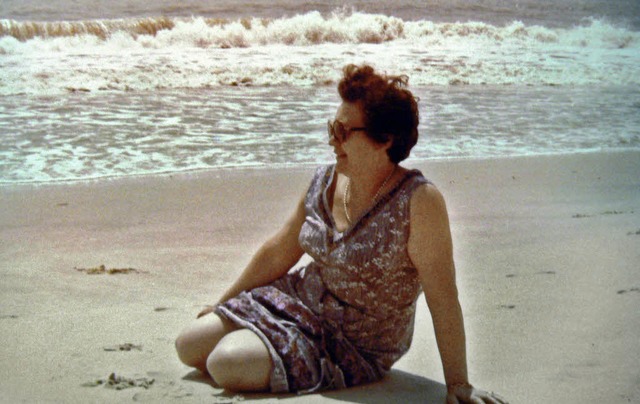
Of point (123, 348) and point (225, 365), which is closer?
point (225, 365)

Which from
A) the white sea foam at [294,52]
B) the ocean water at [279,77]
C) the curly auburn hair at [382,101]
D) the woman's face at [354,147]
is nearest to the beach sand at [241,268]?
the woman's face at [354,147]

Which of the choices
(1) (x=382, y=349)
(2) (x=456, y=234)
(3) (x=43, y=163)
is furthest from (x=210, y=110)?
(1) (x=382, y=349)

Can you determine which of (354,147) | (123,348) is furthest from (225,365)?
(354,147)

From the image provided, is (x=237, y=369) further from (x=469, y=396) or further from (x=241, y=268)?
(x=241, y=268)

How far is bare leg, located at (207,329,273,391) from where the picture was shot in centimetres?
275

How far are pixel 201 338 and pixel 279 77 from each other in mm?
12872

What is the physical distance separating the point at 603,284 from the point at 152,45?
17.4m

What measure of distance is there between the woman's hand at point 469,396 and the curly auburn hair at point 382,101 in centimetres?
74

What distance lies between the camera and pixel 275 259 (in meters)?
3.04

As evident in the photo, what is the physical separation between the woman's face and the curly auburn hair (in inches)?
0.8

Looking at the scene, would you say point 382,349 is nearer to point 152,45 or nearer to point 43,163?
point 43,163

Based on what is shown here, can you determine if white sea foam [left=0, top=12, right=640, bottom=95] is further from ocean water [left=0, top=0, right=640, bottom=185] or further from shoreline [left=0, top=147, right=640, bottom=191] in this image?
shoreline [left=0, top=147, right=640, bottom=191]

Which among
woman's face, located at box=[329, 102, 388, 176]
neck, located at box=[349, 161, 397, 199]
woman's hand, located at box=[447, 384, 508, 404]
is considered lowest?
woman's hand, located at box=[447, 384, 508, 404]

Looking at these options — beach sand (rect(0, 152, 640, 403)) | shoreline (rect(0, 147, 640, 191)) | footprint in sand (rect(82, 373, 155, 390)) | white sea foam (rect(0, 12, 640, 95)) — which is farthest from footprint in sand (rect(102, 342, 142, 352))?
white sea foam (rect(0, 12, 640, 95))
